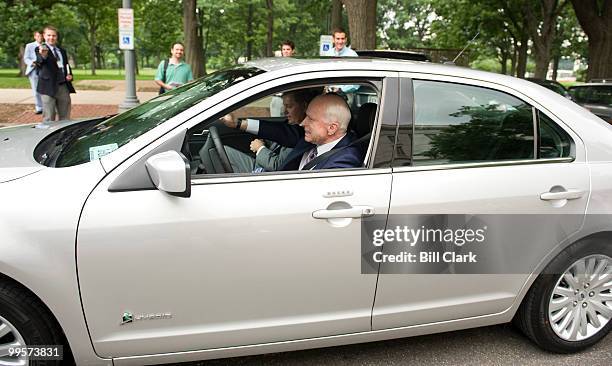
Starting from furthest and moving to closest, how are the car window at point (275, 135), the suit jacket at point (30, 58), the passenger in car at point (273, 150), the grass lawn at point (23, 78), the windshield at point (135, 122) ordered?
the grass lawn at point (23, 78) < the suit jacket at point (30, 58) < the passenger in car at point (273, 150) < the car window at point (275, 135) < the windshield at point (135, 122)

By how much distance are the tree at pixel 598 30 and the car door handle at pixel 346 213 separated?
1788 centimetres

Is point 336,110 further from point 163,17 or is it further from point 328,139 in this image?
point 163,17

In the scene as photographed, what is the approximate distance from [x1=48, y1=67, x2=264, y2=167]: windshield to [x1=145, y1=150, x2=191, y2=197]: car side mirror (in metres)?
0.31

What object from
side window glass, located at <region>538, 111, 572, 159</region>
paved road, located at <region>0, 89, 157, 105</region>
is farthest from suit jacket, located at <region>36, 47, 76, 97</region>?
side window glass, located at <region>538, 111, 572, 159</region>

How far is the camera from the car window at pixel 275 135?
2.63 meters

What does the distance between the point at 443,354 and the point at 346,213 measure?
4.12 feet

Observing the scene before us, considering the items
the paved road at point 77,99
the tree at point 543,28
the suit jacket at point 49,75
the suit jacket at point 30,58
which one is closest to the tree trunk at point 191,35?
the paved road at point 77,99

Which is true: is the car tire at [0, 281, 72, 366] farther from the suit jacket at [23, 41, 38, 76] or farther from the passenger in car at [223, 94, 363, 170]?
the suit jacket at [23, 41, 38, 76]

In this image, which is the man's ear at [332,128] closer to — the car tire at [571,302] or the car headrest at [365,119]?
the car headrest at [365,119]

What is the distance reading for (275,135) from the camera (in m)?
3.58

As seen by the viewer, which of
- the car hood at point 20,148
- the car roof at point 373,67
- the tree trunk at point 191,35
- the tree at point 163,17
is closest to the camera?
the car hood at point 20,148

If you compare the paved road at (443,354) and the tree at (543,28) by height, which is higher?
the tree at (543,28)

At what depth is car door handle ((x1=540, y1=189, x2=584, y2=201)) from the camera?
2.61 metres

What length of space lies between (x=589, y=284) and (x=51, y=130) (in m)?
3.37
